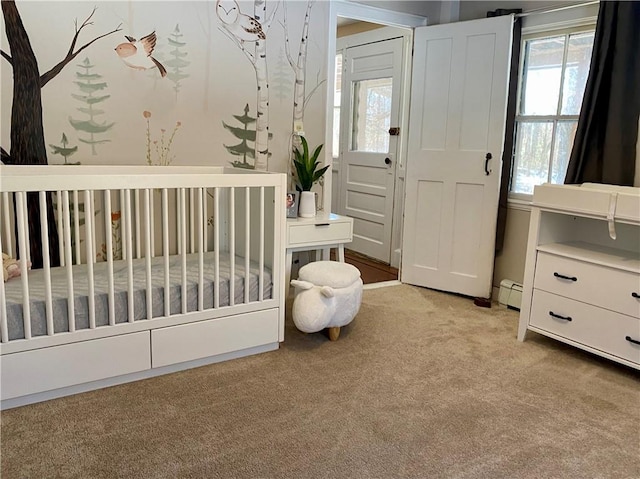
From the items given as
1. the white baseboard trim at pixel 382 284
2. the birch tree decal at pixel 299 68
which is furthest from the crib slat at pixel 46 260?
the white baseboard trim at pixel 382 284

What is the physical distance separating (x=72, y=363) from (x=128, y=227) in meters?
0.60

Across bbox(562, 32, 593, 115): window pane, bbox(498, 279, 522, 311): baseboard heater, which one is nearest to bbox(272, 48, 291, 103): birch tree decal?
bbox(562, 32, 593, 115): window pane

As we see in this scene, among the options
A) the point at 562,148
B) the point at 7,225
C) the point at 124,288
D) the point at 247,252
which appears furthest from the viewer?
the point at 562,148

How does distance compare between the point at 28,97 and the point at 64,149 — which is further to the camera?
the point at 64,149

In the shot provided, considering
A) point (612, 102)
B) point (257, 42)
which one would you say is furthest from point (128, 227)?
point (612, 102)

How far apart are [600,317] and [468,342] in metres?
0.67

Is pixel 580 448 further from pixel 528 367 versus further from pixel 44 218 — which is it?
pixel 44 218

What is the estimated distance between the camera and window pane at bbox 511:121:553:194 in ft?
11.0

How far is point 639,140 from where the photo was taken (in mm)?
2781

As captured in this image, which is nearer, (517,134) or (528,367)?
(528,367)

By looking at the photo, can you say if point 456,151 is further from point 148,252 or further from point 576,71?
point 148,252

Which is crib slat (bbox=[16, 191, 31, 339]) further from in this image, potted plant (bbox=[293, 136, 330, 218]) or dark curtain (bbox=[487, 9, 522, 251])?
dark curtain (bbox=[487, 9, 522, 251])

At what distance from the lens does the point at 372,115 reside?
4742 mm

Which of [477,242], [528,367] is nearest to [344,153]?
[477,242]
